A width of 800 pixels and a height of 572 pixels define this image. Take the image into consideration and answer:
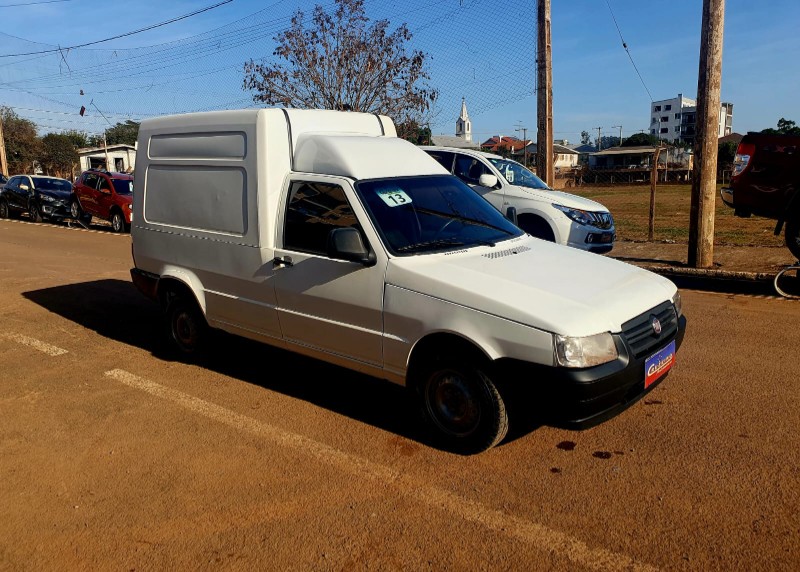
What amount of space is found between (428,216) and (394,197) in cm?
28

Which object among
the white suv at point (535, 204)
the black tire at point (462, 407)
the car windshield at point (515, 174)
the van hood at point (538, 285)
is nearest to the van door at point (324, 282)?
the van hood at point (538, 285)

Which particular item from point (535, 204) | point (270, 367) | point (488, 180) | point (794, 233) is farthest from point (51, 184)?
point (794, 233)

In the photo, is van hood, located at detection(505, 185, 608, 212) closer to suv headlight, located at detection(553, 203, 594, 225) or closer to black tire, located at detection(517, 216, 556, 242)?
suv headlight, located at detection(553, 203, 594, 225)

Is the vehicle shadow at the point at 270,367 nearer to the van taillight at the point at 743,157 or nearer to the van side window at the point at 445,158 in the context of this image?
the van side window at the point at 445,158

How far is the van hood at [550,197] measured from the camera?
969cm

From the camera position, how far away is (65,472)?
382 cm

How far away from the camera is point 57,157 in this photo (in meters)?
62.4

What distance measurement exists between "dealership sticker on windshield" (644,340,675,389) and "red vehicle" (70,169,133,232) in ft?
53.4

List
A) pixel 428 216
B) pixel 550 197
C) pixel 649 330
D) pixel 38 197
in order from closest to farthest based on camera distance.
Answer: pixel 649 330, pixel 428 216, pixel 550 197, pixel 38 197

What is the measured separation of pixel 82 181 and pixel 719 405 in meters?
19.4

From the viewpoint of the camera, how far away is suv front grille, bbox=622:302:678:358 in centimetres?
364

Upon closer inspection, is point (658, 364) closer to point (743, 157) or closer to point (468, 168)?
point (743, 157)

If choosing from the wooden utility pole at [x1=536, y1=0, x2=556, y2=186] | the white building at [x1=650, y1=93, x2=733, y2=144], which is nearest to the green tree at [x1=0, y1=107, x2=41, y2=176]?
the wooden utility pole at [x1=536, y1=0, x2=556, y2=186]

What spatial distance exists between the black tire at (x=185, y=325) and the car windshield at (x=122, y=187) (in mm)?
13464
